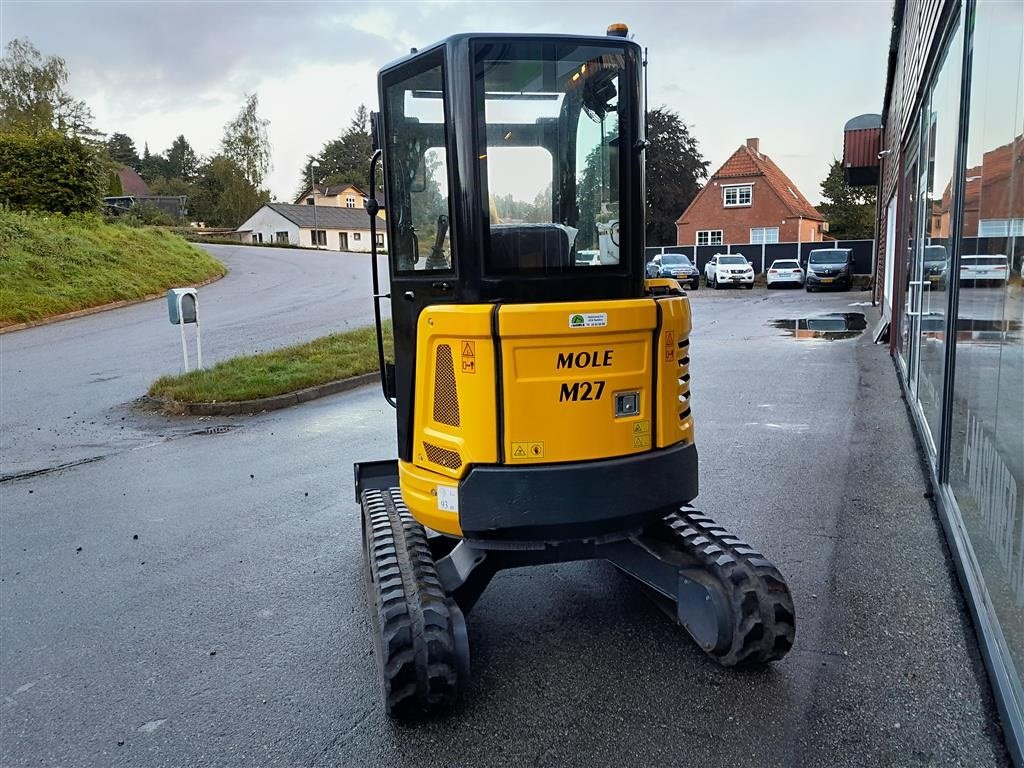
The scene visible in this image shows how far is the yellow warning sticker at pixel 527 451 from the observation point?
3410mm

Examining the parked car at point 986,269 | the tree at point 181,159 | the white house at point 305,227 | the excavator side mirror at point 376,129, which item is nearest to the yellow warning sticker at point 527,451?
the excavator side mirror at point 376,129

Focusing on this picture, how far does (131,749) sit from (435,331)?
2081 millimetres

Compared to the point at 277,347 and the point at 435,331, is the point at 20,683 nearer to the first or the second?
the point at 435,331

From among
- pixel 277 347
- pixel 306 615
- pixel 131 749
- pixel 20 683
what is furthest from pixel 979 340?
pixel 277 347

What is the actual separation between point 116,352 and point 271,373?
549 cm

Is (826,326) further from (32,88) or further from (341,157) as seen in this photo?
(341,157)

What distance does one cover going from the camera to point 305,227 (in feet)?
261

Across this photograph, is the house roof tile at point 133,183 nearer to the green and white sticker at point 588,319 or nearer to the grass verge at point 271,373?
the grass verge at point 271,373

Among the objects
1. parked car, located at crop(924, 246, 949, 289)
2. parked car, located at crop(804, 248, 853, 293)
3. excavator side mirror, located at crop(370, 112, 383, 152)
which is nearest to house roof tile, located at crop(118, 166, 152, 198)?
parked car, located at crop(804, 248, 853, 293)

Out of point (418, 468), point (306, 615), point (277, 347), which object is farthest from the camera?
point (277, 347)

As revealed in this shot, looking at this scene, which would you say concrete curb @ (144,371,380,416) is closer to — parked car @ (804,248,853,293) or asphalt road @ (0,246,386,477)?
asphalt road @ (0,246,386,477)

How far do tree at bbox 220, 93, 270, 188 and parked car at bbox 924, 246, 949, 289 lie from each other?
280 ft

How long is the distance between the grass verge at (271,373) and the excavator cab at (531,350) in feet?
25.0

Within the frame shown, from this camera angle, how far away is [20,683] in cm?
384
